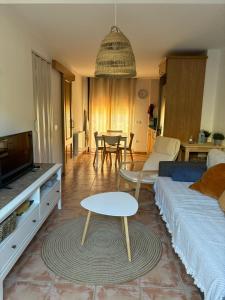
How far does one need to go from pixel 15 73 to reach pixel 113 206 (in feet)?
5.96

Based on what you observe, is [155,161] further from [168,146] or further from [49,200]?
[49,200]

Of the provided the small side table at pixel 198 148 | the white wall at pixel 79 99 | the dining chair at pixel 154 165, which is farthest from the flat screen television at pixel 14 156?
the white wall at pixel 79 99

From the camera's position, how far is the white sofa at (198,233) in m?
1.21

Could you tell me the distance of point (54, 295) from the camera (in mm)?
1526

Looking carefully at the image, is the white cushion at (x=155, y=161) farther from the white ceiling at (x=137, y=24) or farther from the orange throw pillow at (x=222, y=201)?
the white ceiling at (x=137, y=24)

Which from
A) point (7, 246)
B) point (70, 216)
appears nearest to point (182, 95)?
point (70, 216)

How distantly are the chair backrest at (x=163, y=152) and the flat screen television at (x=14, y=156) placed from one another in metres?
1.72

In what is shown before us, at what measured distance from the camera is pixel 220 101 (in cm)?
352

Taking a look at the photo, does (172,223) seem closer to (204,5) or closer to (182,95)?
(204,5)

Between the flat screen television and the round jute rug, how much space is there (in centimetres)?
73

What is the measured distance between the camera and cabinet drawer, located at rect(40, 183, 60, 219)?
7.16ft

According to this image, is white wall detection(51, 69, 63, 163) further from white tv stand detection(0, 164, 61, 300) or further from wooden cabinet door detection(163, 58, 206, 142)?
wooden cabinet door detection(163, 58, 206, 142)

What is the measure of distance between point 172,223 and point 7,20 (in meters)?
2.57

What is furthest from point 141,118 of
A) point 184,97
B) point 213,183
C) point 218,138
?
point 213,183
